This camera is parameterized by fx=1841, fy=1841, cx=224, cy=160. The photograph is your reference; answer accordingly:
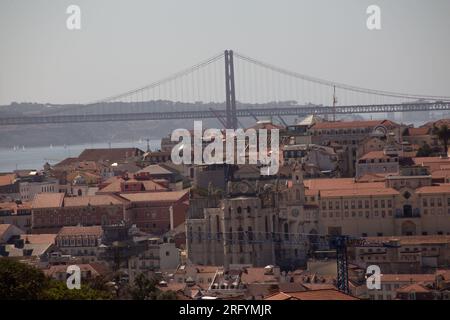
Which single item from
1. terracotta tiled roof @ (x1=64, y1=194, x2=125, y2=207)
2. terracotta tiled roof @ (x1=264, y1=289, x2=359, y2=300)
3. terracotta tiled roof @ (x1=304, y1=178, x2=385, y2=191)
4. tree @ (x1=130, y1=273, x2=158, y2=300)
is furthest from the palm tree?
terracotta tiled roof @ (x1=264, y1=289, x2=359, y2=300)

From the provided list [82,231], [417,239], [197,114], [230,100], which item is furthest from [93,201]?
[197,114]

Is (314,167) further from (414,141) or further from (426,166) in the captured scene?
(414,141)

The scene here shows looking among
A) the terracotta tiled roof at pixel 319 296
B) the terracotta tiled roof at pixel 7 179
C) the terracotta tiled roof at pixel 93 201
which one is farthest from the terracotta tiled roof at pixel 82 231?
the terracotta tiled roof at pixel 319 296

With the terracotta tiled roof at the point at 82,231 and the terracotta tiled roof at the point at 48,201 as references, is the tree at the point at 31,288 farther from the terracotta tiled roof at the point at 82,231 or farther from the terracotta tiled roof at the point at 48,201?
the terracotta tiled roof at the point at 48,201

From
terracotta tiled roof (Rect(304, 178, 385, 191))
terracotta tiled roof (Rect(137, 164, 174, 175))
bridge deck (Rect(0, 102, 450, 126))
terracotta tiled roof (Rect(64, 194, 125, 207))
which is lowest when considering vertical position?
terracotta tiled roof (Rect(64, 194, 125, 207))

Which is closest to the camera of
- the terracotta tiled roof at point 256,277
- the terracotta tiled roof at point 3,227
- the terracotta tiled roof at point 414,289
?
the terracotta tiled roof at point 414,289

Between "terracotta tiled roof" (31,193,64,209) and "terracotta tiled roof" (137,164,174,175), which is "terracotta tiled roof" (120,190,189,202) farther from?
"terracotta tiled roof" (137,164,174,175)
